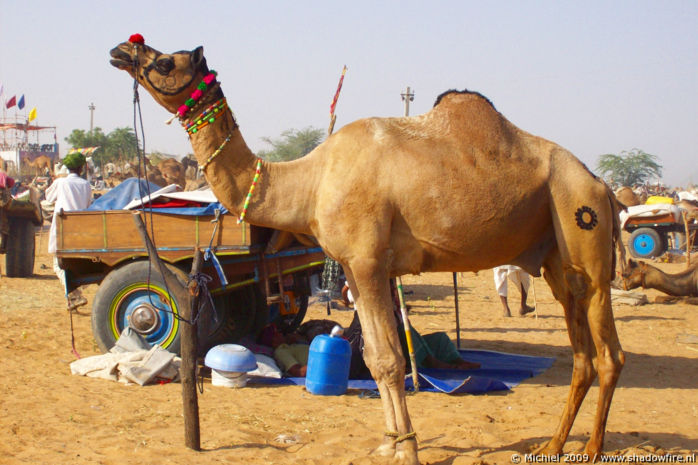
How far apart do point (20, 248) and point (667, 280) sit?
12.4 m

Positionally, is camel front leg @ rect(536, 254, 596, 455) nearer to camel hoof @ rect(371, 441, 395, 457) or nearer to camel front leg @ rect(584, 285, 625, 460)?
camel front leg @ rect(584, 285, 625, 460)

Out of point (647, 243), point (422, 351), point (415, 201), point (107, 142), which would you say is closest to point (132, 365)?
point (422, 351)

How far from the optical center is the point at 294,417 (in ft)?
20.0

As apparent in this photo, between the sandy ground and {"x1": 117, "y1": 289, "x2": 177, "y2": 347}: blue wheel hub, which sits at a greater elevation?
{"x1": 117, "y1": 289, "x2": 177, "y2": 347}: blue wheel hub

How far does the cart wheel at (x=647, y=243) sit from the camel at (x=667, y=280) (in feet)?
26.9

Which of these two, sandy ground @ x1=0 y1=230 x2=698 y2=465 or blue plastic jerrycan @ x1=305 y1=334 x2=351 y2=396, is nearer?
sandy ground @ x1=0 y1=230 x2=698 y2=465

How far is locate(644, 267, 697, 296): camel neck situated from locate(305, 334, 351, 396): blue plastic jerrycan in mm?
8438

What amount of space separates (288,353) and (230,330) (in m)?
1.25

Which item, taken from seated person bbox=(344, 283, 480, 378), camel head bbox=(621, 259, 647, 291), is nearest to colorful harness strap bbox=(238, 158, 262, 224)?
seated person bbox=(344, 283, 480, 378)

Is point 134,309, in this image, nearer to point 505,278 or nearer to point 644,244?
point 505,278

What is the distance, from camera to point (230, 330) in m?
8.89

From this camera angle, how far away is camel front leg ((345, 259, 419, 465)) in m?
4.69

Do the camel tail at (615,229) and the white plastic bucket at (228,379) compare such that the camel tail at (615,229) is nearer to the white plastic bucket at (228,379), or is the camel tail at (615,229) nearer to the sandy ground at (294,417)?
the sandy ground at (294,417)

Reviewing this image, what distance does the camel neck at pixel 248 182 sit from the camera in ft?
16.3
